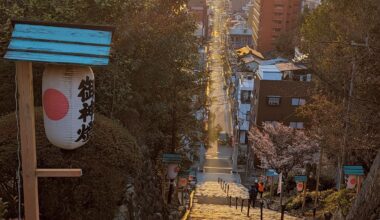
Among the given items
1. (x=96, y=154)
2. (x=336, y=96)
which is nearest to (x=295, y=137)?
(x=336, y=96)

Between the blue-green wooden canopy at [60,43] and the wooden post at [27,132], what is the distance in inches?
7.5

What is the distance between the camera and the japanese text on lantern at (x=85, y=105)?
6441mm

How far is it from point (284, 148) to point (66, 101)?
27.7 metres

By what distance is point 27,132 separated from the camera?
5.80 metres

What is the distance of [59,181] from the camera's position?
775 cm

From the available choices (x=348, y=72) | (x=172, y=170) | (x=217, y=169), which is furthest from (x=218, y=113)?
(x=172, y=170)

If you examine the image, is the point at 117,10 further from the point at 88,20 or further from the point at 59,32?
the point at 59,32

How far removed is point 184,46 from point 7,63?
560 centimetres

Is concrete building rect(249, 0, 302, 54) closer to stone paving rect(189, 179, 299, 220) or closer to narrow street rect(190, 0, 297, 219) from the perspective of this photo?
narrow street rect(190, 0, 297, 219)

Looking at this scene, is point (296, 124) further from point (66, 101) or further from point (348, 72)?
point (66, 101)

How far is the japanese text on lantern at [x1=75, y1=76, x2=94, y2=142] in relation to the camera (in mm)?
6441

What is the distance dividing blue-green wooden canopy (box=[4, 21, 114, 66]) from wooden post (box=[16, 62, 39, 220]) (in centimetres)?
19

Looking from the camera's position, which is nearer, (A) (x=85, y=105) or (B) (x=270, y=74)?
(A) (x=85, y=105)

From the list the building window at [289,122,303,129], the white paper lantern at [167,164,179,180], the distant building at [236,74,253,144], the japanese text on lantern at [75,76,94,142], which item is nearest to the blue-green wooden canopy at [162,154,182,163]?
the white paper lantern at [167,164,179,180]
